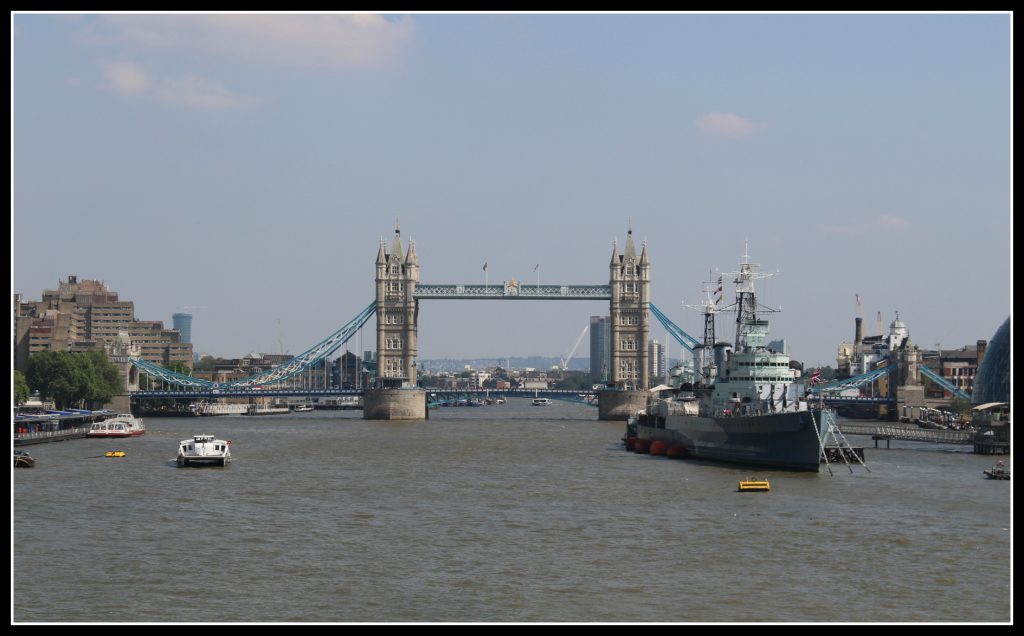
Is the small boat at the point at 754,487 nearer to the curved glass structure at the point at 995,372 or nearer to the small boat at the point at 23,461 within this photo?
the small boat at the point at 23,461

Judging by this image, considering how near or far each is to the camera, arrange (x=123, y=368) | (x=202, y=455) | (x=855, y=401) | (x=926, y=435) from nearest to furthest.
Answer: (x=202, y=455) → (x=926, y=435) → (x=855, y=401) → (x=123, y=368)

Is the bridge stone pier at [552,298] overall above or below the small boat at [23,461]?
above

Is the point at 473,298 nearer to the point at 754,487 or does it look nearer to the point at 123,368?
the point at 123,368

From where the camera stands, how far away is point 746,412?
72.1 meters

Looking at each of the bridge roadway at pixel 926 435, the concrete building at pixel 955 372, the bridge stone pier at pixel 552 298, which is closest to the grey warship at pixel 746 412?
the bridge roadway at pixel 926 435

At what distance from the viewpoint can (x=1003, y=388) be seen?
361 ft

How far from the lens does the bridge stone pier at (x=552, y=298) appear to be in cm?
16288

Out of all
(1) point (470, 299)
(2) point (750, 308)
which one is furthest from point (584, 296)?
(2) point (750, 308)

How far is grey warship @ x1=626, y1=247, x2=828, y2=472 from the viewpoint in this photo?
64.8m

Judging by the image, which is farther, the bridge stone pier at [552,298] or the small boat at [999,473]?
the bridge stone pier at [552,298]

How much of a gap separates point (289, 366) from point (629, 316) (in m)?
46.9

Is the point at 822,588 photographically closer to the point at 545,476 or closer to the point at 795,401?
the point at 545,476

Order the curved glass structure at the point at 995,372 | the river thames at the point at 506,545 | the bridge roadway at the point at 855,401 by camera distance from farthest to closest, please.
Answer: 1. the bridge roadway at the point at 855,401
2. the curved glass structure at the point at 995,372
3. the river thames at the point at 506,545

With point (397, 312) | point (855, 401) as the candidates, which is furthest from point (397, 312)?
point (855, 401)
